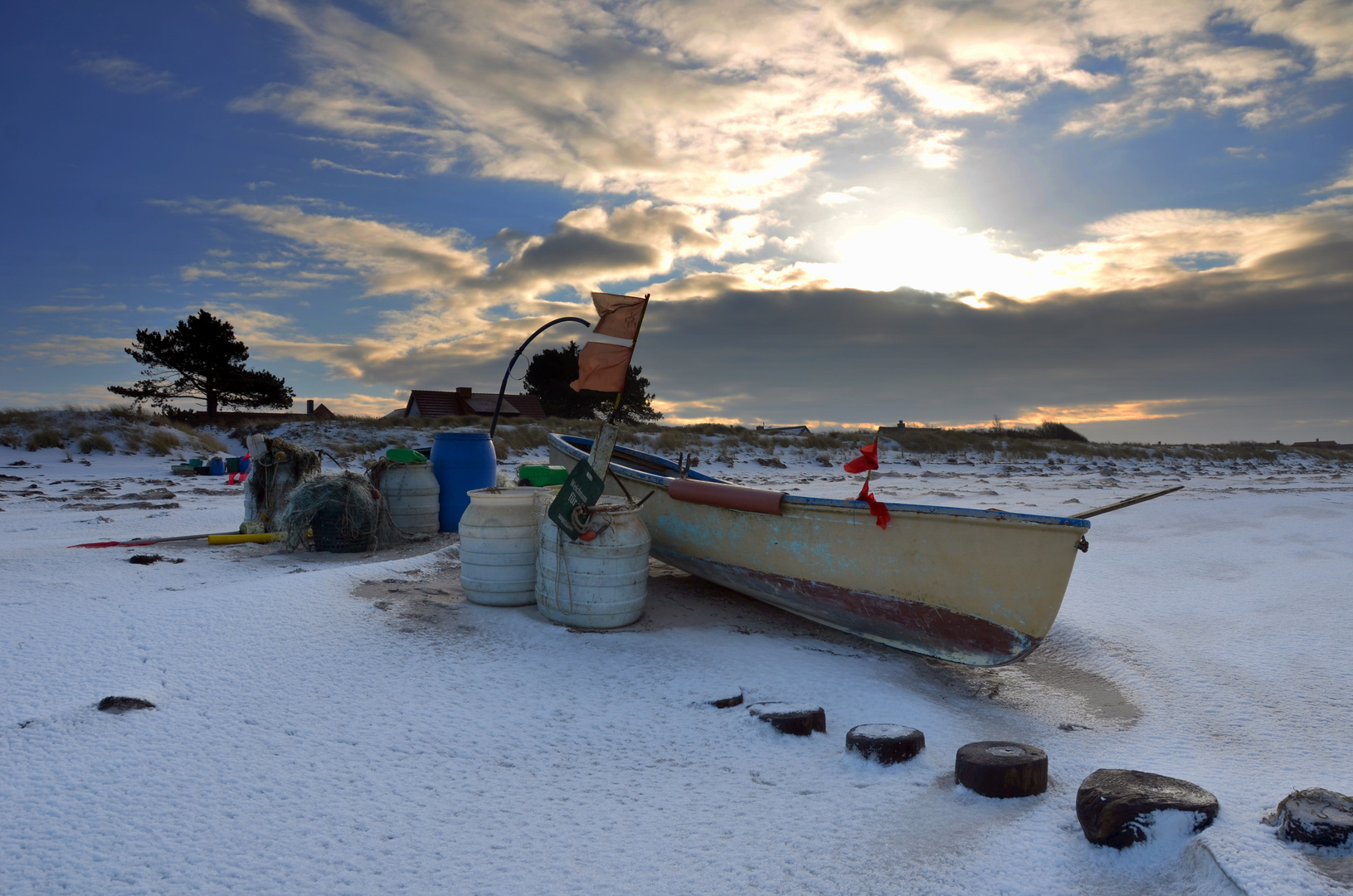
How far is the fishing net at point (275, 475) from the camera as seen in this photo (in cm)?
810

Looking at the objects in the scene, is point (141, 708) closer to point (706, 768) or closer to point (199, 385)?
point (706, 768)

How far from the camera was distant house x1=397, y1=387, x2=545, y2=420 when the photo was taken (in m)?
45.4

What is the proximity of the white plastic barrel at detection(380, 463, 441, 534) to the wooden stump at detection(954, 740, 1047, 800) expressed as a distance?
5958 millimetres

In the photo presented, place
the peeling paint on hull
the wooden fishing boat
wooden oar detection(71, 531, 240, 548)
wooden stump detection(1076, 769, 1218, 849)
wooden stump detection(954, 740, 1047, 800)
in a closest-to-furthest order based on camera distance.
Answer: wooden stump detection(1076, 769, 1218, 849), wooden stump detection(954, 740, 1047, 800), the wooden fishing boat, the peeling paint on hull, wooden oar detection(71, 531, 240, 548)

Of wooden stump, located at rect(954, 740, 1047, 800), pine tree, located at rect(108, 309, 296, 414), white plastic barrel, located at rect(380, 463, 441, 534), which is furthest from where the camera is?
pine tree, located at rect(108, 309, 296, 414)

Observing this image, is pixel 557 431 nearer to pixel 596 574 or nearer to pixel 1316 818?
pixel 596 574

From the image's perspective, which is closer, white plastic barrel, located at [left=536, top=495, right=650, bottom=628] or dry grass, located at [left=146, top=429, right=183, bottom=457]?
white plastic barrel, located at [left=536, top=495, right=650, bottom=628]

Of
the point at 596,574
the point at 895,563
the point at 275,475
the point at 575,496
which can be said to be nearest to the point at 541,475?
the point at 575,496

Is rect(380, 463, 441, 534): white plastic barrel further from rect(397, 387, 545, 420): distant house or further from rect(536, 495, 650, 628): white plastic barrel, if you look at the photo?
rect(397, 387, 545, 420): distant house

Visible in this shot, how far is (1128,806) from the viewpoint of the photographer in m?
2.73

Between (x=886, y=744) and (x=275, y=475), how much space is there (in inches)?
284

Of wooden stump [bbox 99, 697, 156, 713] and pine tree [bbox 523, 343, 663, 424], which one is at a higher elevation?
pine tree [bbox 523, 343, 663, 424]

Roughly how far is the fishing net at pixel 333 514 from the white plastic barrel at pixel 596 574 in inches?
117

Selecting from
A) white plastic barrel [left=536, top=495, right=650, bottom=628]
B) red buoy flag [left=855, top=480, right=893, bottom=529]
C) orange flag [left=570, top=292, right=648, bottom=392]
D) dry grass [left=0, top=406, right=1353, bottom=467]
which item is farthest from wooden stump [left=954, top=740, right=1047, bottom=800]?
dry grass [left=0, top=406, right=1353, bottom=467]
